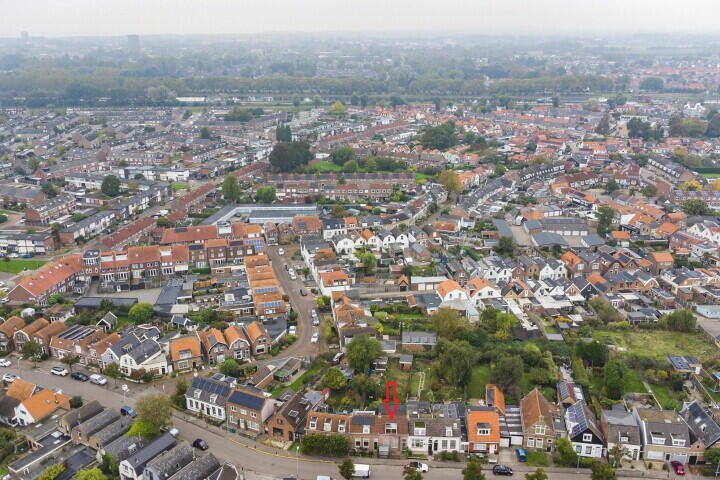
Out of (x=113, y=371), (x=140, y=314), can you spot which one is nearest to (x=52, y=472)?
(x=113, y=371)

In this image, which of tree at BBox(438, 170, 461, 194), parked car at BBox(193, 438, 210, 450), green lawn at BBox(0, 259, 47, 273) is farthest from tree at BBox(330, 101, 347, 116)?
parked car at BBox(193, 438, 210, 450)

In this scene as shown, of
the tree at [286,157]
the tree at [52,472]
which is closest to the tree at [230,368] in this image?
the tree at [52,472]

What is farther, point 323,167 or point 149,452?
point 323,167

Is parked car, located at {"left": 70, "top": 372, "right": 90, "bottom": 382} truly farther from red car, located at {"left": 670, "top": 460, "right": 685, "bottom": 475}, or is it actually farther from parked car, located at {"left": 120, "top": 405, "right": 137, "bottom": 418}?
red car, located at {"left": 670, "top": 460, "right": 685, "bottom": 475}

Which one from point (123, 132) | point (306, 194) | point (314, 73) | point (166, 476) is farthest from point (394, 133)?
point (314, 73)

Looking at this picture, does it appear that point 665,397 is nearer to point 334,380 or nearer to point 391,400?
point 391,400

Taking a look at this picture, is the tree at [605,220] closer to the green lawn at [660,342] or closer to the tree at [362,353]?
the green lawn at [660,342]

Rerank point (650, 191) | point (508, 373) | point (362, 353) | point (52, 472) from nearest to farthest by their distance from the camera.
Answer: point (52, 472) → point (508, 373) → point (362, 353) → point (650, 191)
